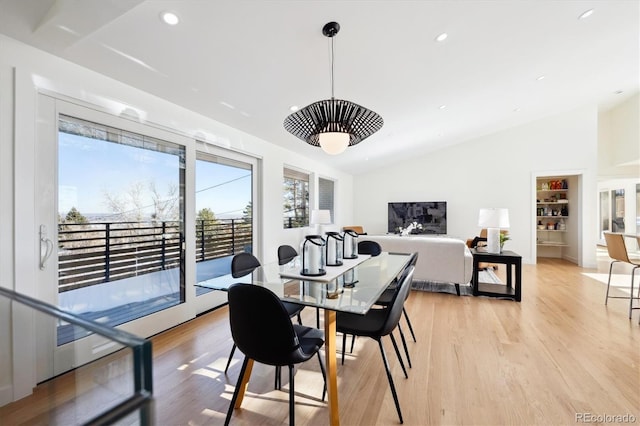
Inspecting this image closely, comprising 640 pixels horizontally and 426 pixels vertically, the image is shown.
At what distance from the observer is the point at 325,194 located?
22.7ft

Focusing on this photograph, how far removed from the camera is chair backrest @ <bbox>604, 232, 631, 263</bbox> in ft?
11.4

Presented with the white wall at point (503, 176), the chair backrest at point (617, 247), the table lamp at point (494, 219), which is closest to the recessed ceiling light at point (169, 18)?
the table lamp at point (494, 219)

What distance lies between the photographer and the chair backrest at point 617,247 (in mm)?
3473

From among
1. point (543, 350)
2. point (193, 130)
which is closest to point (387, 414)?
point (543, 350)

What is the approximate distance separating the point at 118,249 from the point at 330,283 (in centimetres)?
189

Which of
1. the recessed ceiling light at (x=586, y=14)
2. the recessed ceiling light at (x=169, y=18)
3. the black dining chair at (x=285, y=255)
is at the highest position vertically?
the recessed ceiling light at (x=586, y=14)

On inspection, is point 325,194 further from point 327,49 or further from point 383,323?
point 383,323

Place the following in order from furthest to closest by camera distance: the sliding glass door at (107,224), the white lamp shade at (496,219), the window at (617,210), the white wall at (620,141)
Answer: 1. the window at (617,210)
2. the white wall at (620,141)
3. the white lamp shade at (496,219)
4. the sliding glass door at (107,224)

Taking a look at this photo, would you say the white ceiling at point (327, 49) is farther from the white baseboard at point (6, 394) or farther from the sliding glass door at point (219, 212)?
the white baseboard at point (6, 394)

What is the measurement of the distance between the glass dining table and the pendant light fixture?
3.33ft

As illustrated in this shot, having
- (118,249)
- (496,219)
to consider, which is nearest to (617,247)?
(496,219)

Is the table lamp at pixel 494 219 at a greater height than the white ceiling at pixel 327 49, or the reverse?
the white ceiling at pixel 327 49

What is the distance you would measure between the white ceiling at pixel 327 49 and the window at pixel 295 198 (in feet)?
2.25

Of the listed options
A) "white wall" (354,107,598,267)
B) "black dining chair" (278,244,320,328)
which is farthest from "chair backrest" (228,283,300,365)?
"white wall" (354,107,598,267)
